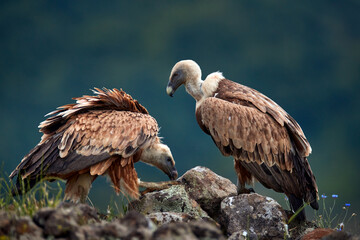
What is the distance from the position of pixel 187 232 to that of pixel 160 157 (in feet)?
15.5

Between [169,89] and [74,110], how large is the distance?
7.61ft

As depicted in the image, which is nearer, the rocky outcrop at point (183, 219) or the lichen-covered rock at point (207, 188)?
the rocky outcrop at point (183, 219)

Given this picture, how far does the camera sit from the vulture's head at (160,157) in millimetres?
8609

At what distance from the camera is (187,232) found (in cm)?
394

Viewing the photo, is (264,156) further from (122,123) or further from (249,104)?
(122,123)

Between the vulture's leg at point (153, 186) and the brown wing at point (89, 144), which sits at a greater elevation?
the brown wing at point (89, 144)

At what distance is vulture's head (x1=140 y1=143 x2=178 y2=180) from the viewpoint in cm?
861

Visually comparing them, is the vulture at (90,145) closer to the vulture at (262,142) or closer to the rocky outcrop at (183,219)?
the rocky outcrop at (183,219)

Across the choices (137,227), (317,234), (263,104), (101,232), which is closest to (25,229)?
(101,232)

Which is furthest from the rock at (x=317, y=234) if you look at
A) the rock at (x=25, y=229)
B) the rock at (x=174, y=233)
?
the rock at (x=25, y=229)

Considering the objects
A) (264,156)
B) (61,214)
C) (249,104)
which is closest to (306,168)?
(264,156)

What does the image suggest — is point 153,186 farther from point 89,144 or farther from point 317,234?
Answer: point 317,234

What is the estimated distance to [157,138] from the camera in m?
8.72

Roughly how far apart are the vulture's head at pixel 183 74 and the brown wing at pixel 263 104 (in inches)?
24.3
